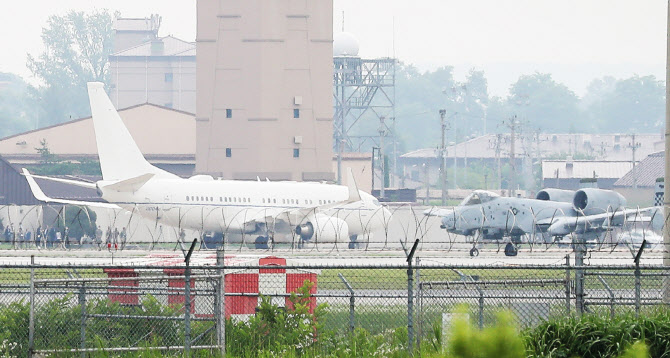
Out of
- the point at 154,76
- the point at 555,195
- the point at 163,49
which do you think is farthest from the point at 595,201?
the point at 163,49

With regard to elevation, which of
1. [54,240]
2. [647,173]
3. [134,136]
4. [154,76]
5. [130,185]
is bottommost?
[54,240]

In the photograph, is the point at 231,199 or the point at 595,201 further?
the point at 231,199

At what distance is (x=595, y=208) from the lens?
184 ft

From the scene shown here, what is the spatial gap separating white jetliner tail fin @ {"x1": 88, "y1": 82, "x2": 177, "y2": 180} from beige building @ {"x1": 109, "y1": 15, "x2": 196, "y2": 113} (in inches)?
4374

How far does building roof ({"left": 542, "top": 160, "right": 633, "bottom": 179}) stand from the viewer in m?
130

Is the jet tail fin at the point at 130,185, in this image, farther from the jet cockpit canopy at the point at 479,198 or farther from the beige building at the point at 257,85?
the beige building at the point at 257,85

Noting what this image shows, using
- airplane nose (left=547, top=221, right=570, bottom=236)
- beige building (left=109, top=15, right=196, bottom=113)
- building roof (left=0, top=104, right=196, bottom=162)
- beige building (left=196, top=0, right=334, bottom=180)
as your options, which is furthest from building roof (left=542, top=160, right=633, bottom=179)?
airplane nose (left=547, top=221, right=570, bottom=236)

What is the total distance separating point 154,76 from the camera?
178 metres

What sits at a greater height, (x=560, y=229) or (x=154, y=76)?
(x=154, y=76)

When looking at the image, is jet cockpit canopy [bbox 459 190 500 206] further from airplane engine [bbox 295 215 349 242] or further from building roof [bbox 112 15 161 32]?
building roof [bbox 112 15 161 32]

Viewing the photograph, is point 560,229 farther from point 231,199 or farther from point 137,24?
point 137,24

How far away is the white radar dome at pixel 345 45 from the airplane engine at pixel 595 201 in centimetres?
9282

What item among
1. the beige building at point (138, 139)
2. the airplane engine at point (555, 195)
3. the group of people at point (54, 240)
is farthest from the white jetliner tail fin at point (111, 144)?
the beige building at point (138, 139)

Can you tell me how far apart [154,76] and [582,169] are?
68.8m
